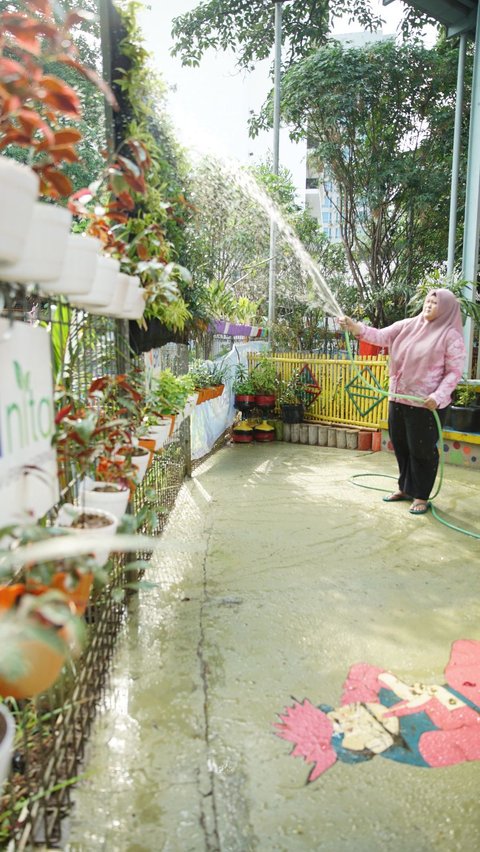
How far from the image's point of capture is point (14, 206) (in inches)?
30.0

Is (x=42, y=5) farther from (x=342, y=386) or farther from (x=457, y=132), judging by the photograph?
(x=457, y=132)

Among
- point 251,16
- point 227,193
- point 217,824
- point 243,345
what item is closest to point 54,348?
point 217,824

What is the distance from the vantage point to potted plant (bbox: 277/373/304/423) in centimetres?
742

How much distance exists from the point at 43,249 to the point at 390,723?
187 cm

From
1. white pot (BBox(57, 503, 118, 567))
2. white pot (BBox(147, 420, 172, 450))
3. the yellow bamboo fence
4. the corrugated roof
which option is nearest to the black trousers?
white pot (BBox(147, 420, 172, 450))

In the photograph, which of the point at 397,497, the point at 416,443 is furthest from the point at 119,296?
the point at 397,497

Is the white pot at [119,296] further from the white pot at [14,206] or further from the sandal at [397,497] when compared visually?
the sandal at [397,497]

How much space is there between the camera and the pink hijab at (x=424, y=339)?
158 inches

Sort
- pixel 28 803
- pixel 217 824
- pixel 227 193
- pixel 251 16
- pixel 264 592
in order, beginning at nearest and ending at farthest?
pixel 28 803 < pixel 217 824 < pixel 264 592 < pixel 227 193 < pixel 251 16

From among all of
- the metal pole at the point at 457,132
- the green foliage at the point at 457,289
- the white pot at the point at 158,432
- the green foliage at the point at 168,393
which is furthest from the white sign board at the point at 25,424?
the metal pole at the point at 457,132

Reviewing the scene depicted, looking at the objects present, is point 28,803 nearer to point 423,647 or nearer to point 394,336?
point 423,647

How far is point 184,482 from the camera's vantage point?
5.08 m

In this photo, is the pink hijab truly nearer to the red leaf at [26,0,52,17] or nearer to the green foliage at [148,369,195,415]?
the green foliage at [148,369,195,415]

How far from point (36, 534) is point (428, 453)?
369 cm
